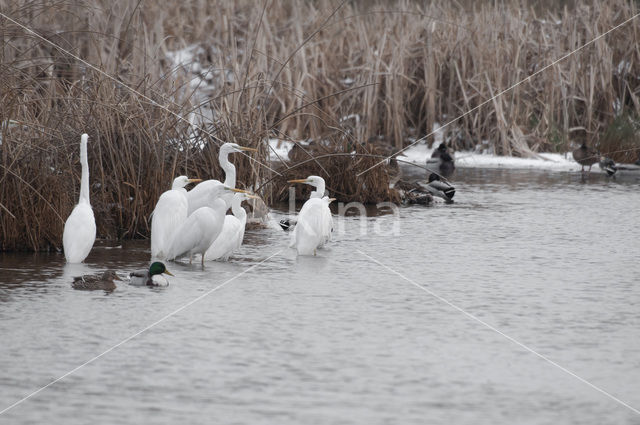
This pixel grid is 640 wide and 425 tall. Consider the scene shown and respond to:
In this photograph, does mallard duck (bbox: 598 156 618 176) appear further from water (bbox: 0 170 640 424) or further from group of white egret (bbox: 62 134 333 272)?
group of white egret (bbox: 62 134 333 272)

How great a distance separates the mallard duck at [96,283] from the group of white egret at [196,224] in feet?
2.99

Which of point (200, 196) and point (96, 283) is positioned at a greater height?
point (200, 196)

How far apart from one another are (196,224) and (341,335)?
8.21 feet

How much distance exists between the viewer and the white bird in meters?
8.55

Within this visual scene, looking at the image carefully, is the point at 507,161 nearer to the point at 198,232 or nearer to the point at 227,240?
the point at 227,240

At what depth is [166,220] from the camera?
8898 mm

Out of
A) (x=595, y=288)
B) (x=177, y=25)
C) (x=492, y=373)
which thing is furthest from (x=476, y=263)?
(x=177, y=25)

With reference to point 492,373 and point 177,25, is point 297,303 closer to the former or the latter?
point 492,373

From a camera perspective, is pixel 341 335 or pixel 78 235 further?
pixel 78 235

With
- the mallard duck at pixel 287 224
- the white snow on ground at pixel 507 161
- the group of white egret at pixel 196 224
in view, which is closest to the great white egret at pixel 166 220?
the group of white egret at pixel 196 224

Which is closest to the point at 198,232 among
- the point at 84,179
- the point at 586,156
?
the point at 84,179

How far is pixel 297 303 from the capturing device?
24.0 ft

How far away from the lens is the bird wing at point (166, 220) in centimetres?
886

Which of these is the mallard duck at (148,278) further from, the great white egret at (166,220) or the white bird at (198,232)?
the great white egret at (166,220)
